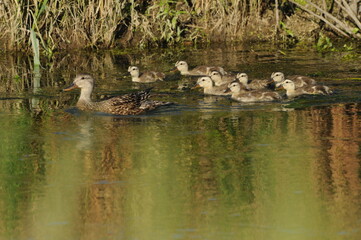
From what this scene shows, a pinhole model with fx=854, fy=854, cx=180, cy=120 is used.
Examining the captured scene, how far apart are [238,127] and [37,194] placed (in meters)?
3.44

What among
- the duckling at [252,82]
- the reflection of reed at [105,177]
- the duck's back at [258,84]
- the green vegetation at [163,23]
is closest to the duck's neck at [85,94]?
the reflection of reed at [105,177]

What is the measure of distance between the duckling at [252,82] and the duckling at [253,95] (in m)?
0.70

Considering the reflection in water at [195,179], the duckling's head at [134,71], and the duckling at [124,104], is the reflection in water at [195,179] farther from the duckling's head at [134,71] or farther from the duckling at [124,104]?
the duckling's head at [134,71]

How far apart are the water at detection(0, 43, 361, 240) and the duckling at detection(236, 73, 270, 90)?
0.87 metres

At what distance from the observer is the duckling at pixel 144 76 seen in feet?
46.5

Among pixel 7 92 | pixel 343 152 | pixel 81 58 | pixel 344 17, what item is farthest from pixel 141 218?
pixel 344 17

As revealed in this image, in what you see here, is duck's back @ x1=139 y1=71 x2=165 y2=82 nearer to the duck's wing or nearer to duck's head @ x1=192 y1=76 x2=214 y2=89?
duck's head @ x1=192 y1=76 x2=214 y2=89

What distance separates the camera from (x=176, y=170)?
8.54 m

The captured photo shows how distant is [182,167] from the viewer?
8.65 metres

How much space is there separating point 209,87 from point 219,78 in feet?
2.14

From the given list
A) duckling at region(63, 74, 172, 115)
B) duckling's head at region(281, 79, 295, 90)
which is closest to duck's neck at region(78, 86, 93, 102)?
duckling at region(63, 74, 172, 115)

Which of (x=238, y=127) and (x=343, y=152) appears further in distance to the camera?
(x=238, y=127)

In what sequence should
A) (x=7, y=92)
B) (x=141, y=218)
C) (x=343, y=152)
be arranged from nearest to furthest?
(x=141, y=218)
(x=343, y=152)
(x=7, y=92)

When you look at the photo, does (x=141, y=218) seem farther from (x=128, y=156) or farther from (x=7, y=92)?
(x=7, y=92)
